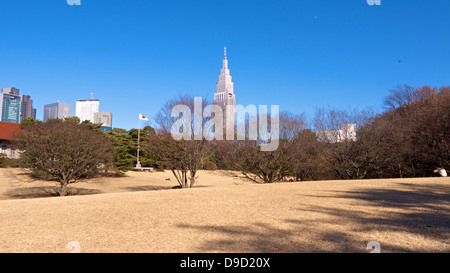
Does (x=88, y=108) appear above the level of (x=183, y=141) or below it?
above

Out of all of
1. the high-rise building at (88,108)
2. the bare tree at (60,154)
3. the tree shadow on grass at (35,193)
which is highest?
the high-rise building at (88,108)

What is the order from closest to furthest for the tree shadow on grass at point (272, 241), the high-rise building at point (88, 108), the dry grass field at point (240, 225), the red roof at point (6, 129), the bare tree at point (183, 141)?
the tree shadow on grass at point (272, 241) → the dry grass field at point (240, 225) → the bare tree at point (183, 141) → the red roof at point (6, 129) → the high-rise building at point (88, 108)

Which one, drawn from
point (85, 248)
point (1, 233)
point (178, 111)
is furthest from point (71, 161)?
point (85, 248)

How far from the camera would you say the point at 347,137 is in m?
20.7

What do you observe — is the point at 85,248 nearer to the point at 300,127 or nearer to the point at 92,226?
the point at 92,226

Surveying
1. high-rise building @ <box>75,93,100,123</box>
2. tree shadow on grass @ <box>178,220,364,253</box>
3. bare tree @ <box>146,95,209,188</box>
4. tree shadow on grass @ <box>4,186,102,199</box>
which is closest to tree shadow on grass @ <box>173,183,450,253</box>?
tree shadow on grass @ <box>178,220,364,253</box>

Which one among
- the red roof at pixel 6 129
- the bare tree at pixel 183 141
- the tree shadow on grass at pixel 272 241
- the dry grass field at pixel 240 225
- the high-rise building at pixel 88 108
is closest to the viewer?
the tree shadow on grass at pixel 272 241

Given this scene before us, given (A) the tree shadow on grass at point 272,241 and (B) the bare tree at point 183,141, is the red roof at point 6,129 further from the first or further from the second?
(A) the tree shadow on grass at point 272,241

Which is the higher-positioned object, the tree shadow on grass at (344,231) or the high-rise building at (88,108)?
the high-rise building at (88,108)

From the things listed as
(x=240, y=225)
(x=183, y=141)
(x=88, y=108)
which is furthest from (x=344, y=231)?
(x=88, y=108)
